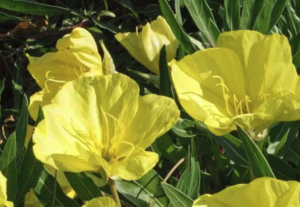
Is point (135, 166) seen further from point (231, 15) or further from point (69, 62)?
point (231, 15)

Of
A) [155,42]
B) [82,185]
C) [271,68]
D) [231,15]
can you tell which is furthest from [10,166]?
[231,15]

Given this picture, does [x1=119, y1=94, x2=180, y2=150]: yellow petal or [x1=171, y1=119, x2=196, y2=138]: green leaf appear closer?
[x1=119, y1=94, x2=180, y2=150]: yellow petal

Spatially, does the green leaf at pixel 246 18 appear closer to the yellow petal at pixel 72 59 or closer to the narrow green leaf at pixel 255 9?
the narrow green leaf at pixel 255 9

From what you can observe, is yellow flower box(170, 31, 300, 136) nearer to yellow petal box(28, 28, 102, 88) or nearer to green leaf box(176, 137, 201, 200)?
green leaf box(176, 137, 201, 200)

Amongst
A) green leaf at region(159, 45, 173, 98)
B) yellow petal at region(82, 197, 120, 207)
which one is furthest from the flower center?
yellow petal at region(82, 197, 120, 207)

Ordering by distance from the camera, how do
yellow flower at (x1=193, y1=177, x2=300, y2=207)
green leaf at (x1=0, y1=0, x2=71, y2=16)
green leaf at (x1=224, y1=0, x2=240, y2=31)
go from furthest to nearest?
green leaf at (x1=0, y1=0, x2=71, y2=16), green leaf at (x1=224, y1=0, x2=240, y2=31), yellow flower at (x1=193, y1=177, x2=300, y2=207)
